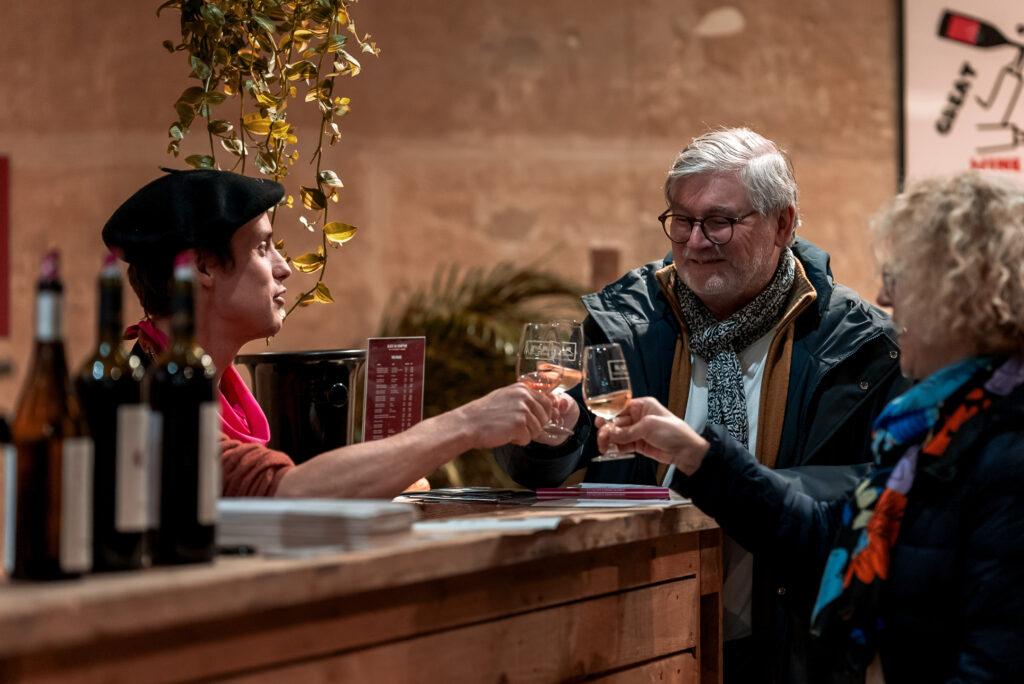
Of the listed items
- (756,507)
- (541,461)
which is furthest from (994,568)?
(541,461)

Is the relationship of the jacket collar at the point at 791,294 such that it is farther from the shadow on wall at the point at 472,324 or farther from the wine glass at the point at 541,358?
the shadow on wall at the point at 472,324

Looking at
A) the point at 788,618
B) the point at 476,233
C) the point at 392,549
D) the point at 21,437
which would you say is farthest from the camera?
the point at 476,233

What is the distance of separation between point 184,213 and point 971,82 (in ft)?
13.8

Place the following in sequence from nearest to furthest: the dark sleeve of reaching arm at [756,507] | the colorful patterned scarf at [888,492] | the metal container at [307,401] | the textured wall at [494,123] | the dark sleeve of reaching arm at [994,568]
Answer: the dark sleeve of reaching arm at [994,568] → the colorful patterned scarf at [888,492] → the dark sleeve of reaching arm at [756,507] → the metal container at [307,401] → the textured wall at [494,123]

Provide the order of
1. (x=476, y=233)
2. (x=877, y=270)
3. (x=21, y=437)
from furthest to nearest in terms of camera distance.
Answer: (x=476, y=233) < (x=877, y=270) < (x=21, y=437)

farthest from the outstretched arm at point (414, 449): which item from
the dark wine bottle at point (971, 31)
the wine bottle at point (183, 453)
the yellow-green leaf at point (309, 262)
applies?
the dark wine bottle at point (971, 31)

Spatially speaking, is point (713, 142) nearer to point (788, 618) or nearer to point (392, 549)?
point (788, 618)

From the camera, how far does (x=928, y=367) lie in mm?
1808

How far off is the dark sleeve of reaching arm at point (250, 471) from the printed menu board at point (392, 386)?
49 centimetres

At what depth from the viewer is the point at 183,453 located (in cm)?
133

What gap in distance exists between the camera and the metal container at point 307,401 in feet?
8.11

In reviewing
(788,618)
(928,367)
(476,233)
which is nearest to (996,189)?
(928,367)

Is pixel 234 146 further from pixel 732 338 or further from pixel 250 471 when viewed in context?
pixel 732 338

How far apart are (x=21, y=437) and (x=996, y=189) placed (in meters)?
1.41
